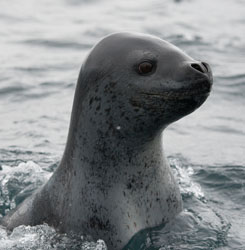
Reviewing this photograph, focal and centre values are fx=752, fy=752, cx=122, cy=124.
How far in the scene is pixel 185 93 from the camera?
614cm

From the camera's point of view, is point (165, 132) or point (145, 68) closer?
point (145, 68)

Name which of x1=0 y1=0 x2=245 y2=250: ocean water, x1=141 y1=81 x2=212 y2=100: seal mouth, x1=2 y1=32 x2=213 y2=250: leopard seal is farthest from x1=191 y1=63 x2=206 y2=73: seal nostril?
x1=0 y1=0 x2=245 y2=250: ocean water

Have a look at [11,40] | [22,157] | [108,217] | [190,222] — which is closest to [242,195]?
[190,222]

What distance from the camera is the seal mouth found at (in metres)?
6.08

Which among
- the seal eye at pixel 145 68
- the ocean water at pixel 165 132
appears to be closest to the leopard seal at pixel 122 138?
the seal eye at pixel 145 68

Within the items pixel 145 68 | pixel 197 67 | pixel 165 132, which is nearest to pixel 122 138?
pixel 145 68

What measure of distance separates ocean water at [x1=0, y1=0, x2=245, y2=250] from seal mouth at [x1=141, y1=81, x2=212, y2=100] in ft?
4.33

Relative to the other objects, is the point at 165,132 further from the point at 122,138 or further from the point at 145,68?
the point at 145,68

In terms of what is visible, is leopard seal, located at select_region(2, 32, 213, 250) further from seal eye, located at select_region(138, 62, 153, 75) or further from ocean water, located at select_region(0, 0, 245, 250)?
ocean water, located at select_region(0, 0, 245, 250)

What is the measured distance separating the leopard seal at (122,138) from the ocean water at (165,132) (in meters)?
0.18

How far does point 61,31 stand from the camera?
54.0 ft

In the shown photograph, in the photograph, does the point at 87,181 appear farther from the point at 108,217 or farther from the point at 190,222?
the point at 190,222

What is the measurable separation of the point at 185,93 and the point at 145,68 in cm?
41

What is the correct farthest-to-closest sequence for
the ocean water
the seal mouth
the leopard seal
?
the ocean water → the leopard seal → the seal mouth
